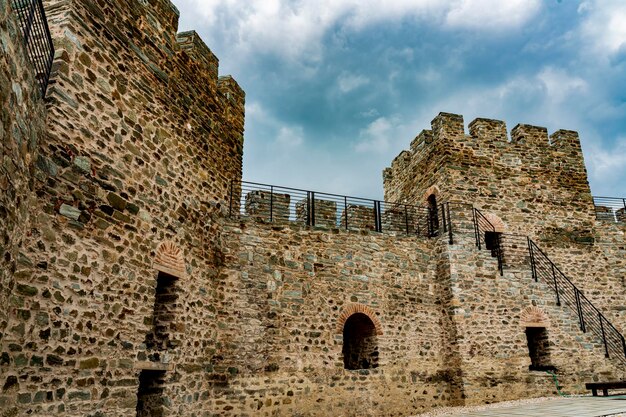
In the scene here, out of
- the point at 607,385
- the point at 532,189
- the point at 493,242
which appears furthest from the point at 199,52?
the point at 607,385

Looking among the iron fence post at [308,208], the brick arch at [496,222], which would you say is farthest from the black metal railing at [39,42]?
the brick arch at [496,222]

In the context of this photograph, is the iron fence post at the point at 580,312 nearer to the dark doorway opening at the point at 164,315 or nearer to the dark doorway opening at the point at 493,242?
the dark doorway opening at the point at 493,242

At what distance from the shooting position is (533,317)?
1149cm

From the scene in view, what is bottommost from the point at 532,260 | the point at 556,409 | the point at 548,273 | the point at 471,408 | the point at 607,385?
the point at 471,408

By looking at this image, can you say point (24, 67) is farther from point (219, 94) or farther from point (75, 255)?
point (219, 94)

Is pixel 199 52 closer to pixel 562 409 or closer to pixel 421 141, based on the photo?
pixel 421 141

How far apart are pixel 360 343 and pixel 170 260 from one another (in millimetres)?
5332

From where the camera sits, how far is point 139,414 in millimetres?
7098

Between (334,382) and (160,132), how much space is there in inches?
243

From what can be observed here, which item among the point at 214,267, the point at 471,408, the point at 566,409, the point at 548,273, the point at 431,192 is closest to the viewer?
the point at 566,409

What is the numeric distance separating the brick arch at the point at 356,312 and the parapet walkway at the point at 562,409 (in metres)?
2.26

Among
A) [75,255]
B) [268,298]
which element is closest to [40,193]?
[75,255]

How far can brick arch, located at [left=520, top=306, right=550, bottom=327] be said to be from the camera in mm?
11430

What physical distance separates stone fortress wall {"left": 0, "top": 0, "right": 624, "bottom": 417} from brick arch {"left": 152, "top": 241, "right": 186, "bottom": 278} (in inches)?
1.6
